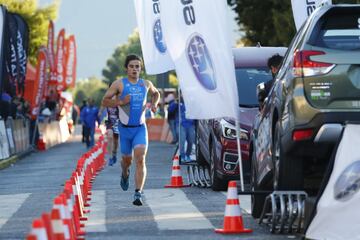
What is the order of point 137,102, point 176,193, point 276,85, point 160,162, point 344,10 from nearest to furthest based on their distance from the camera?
point 344,10 < point 276,85 < point 137,102 < point 176,193 < point 160,162

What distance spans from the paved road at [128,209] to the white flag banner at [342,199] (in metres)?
1.38

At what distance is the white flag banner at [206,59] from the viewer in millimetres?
13680

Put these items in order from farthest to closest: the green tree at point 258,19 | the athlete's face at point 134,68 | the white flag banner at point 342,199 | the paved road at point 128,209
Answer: the green tree at point 258,19 → the athlete's face at point 134,68 → the paved road at point 128,209 → the white flag banner at point 342,199

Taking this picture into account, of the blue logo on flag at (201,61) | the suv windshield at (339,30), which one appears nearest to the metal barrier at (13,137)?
the blue logo on flag at (201,61)

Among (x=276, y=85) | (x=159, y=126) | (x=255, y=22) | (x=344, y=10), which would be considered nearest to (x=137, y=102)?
(x=276, y=85)

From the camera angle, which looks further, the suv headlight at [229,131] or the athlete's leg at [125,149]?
the suv headlight at [229,131]

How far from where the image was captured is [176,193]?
18219mm

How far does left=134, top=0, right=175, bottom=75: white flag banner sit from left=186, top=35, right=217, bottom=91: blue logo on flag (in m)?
10.5

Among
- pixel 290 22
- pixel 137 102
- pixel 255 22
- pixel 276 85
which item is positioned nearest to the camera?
pixel 276 85

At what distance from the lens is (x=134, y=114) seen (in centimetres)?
1623

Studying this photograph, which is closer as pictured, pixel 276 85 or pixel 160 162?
pixel 276 85

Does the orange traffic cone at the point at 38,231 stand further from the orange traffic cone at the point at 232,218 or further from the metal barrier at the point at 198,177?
the metal barrier at the point at 198,177

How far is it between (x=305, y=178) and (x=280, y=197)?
1077 mm

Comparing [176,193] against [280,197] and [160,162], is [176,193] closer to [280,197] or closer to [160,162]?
[280,197]
